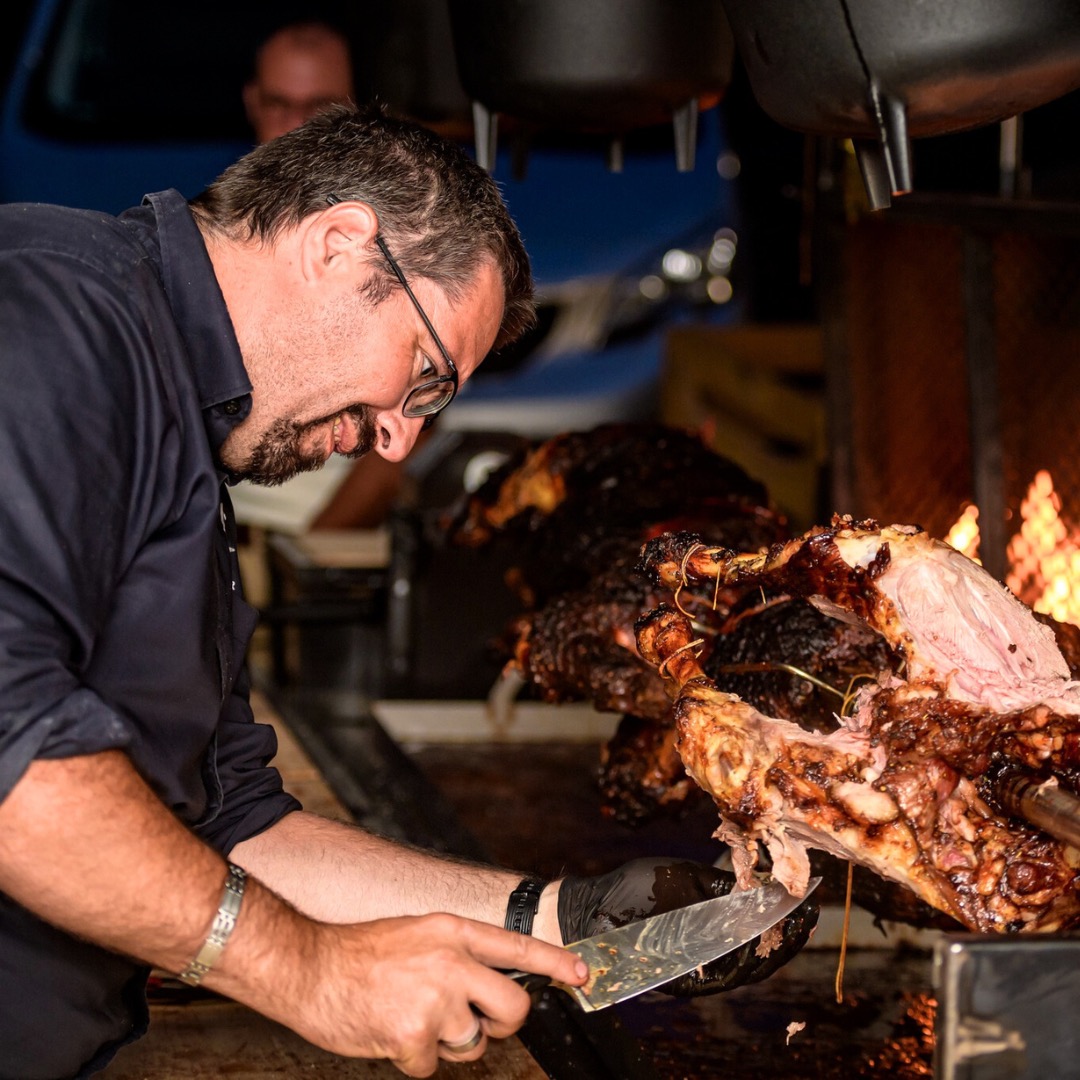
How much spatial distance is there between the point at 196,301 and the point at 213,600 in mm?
425

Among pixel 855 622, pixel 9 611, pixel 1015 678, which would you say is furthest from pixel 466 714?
pixel 9 611

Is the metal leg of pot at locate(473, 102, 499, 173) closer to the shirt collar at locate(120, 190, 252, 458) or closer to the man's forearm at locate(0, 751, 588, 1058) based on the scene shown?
the shirt collar at locate(120, 190, 252, 458)

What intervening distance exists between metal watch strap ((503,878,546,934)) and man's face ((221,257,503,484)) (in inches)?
29.1

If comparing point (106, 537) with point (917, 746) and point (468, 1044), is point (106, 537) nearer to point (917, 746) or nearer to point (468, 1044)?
point (468, 1044)

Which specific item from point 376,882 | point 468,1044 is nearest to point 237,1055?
point 376,882

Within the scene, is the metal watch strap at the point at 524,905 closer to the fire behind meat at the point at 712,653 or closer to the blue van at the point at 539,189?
the fire behind meat at the point at 712,653

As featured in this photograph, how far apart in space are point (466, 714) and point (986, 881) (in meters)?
2.36

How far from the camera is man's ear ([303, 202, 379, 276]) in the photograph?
6.46 ft

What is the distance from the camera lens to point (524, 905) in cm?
231

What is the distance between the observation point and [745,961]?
82.4 inches

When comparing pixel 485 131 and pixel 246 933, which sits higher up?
pixel 485 131

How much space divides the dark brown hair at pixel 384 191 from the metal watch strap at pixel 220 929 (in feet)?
2.79

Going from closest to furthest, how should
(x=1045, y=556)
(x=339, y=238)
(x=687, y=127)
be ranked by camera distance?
(x=339, y=238), (x=687, y=127), (x=1045, y=556)

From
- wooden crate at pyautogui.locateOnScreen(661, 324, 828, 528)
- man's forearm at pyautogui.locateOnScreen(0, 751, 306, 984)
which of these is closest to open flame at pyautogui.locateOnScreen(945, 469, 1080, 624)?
man's forearm at pyautogui.locateOnScreen(0, 751, 306, 984)
